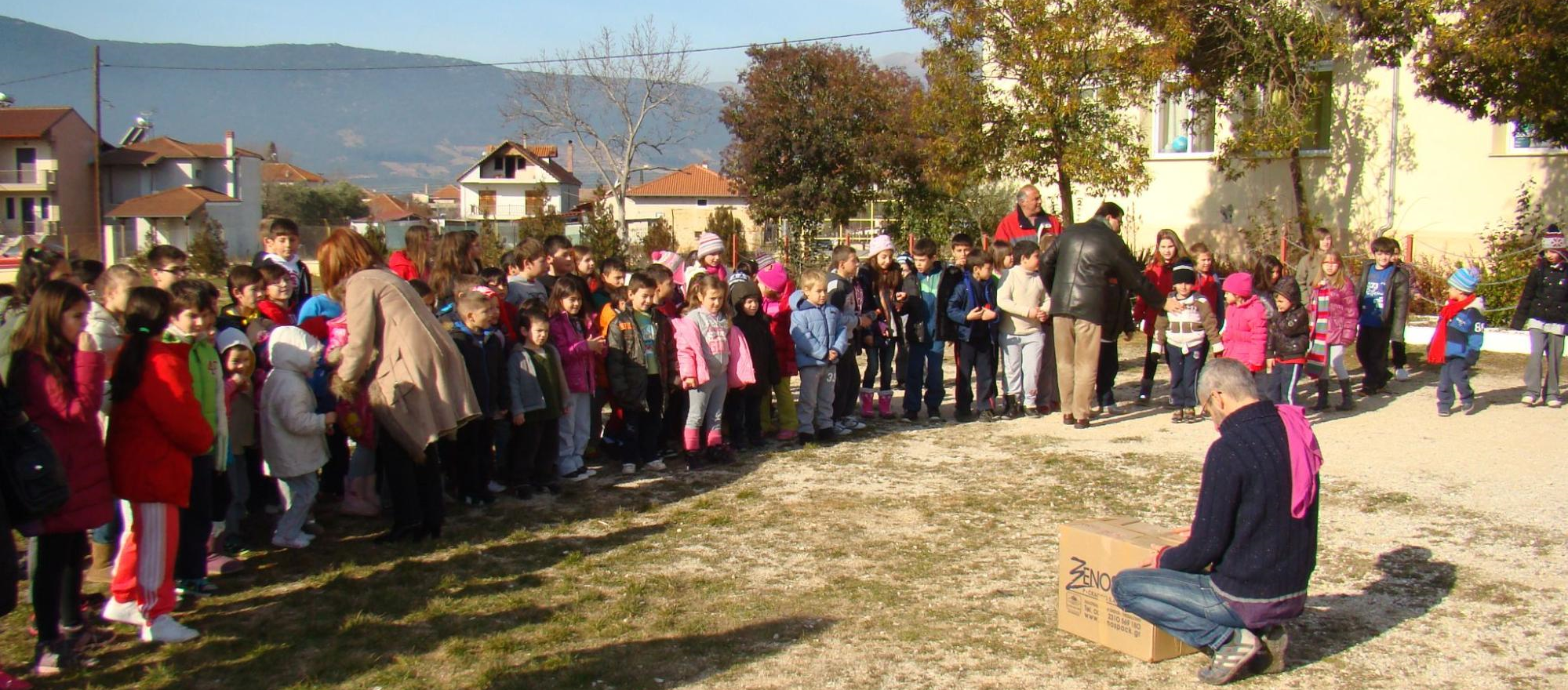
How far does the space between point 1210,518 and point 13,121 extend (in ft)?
254

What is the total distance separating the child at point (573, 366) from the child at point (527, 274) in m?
0.40

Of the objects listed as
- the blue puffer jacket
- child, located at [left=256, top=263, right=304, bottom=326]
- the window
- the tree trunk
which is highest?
the window

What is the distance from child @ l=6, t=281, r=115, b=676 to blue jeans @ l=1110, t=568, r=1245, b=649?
4214 millimetres

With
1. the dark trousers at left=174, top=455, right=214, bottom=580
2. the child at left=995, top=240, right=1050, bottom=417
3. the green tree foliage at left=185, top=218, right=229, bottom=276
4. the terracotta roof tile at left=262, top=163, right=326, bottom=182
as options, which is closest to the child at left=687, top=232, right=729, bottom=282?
the child at left=995, top=240, right=1050, bottom=417

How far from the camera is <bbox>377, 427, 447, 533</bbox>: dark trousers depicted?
250 inches

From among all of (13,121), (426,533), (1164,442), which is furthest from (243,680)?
(13,121)

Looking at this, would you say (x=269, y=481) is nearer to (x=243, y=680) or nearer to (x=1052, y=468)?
(x=243, y=680)

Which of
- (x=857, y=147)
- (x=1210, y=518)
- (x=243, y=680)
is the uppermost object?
(x=857, y=147)

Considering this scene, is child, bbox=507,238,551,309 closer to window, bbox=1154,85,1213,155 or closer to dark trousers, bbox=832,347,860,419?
dark trousers, bbox=832,347,860,419

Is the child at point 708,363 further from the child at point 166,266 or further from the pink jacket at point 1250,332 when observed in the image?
the pink jacket at point 1250,332

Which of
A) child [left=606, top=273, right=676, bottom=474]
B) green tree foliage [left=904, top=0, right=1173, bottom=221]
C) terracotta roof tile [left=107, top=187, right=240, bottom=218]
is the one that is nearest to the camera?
child [left=606, top=273, right=676, bottom=474]

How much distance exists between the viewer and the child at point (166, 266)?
6.48 metres

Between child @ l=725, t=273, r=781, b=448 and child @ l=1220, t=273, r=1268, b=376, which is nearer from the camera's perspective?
child @ l=725, t=273, r=781, b=448

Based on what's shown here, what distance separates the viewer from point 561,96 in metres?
45.7
